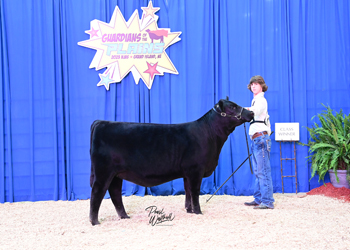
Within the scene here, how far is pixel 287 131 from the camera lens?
4777 millimetres

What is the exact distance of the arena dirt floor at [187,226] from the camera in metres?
2.59

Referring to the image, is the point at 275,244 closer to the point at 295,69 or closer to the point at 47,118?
the point at 295,69

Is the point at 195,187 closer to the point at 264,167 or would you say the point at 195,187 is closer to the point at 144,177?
the point at 144,177

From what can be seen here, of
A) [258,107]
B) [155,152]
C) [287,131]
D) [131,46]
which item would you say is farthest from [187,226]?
[131,46]

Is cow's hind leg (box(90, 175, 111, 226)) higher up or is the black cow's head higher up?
the black cow's head

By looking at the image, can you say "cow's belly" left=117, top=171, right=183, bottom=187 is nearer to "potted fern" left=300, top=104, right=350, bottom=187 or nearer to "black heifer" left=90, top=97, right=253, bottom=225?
"black heifer" left=90, top=97, right=253, bottom=225

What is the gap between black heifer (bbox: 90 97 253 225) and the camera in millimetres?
3225

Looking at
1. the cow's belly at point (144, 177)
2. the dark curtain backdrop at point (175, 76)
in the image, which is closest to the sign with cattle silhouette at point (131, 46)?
the dark curtain backdrop at point (175, 76)

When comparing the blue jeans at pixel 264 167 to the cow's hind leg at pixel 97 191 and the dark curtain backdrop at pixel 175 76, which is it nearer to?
the dark curtain backdrop at pixel 175 76

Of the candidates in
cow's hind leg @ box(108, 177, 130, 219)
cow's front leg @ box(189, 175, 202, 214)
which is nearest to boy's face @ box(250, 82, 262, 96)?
cow's front leg @ box(189, 175, 202, 214)

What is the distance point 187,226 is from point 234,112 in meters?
1.40

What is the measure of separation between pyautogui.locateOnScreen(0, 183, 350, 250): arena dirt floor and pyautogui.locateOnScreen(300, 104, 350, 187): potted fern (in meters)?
0.41

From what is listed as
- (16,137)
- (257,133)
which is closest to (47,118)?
(16,137)

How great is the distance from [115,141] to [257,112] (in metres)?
1.79
